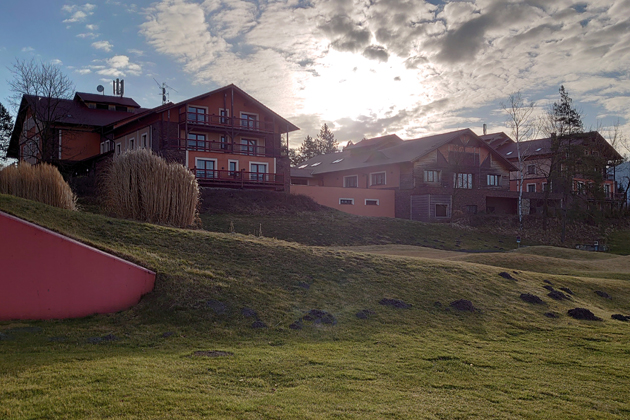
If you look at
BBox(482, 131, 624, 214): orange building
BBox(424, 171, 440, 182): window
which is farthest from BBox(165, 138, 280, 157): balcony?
BBox(482, 131, 624, 214): orange building

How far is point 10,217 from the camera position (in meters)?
7.99

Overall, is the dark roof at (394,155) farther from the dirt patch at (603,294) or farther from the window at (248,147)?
the dirt patch at (603,294)

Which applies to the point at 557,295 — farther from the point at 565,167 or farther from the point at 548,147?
the point at 548,147

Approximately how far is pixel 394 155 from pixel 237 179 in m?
17.9

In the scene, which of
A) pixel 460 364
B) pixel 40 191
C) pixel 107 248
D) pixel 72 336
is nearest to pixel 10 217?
pixel 107 248

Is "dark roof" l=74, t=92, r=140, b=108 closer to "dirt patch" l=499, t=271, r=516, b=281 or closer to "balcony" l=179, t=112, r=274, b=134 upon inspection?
"balcony" l=179, t=112, r=274, b=134

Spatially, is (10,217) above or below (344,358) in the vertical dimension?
above

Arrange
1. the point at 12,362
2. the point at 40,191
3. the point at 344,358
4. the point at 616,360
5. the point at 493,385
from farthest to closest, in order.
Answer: the point at 40,191, the point at 616,360, the point at 344,358, the point at 493,385, the point at 12,362

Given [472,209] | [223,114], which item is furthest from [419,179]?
[223,114]

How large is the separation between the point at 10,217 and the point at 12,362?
10.6 ft

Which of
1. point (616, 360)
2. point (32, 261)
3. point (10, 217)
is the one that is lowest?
point (616, 360)

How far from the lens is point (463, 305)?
1060cm

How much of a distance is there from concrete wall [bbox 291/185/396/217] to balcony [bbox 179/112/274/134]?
536 centimetres

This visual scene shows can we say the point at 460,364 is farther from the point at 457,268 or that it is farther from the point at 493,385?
the point at 457,268
